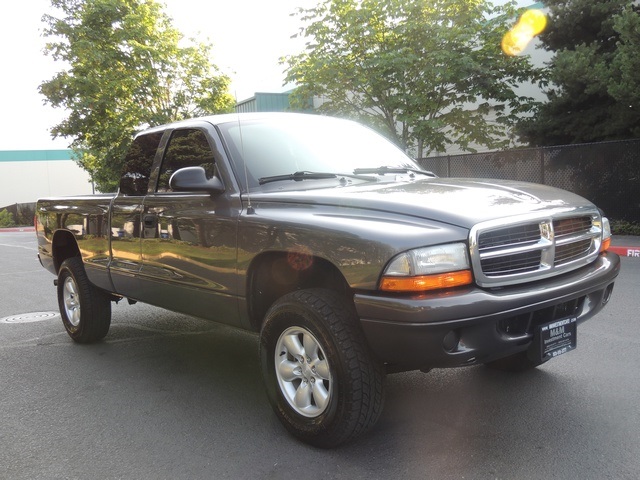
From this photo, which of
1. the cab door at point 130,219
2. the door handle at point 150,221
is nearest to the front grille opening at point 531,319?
the door handle at point 150,221

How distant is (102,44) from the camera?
2298 cm

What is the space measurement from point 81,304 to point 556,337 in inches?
163

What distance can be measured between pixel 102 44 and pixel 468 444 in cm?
2319

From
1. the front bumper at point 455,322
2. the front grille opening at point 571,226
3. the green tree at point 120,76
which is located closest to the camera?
the front bumper at point 455,322

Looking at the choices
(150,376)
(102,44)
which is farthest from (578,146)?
(102,44)

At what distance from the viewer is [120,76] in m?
23.0

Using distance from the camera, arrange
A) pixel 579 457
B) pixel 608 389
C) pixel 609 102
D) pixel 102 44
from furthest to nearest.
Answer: pixel 102 44
pixel 609 102
pixel 608 389
pixel 579 457

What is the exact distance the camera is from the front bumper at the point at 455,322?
2.81 m

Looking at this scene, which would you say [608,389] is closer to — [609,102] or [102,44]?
[609,102]

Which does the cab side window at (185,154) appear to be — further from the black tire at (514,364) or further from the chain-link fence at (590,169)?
the chain-link fence at (590,169)

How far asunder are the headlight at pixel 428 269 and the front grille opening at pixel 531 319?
335 mm

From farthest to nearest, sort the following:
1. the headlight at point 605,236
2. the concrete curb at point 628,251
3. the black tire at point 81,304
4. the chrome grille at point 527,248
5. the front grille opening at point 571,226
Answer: the concrete curb at point 628,251
the black tire at point 81,304
the headlight at point 605,236
the front grille opening at point 571,226
the chrome grille at point 527,248

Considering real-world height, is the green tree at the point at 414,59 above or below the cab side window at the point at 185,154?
above

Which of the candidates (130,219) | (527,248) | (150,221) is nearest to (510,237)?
(527,248)
